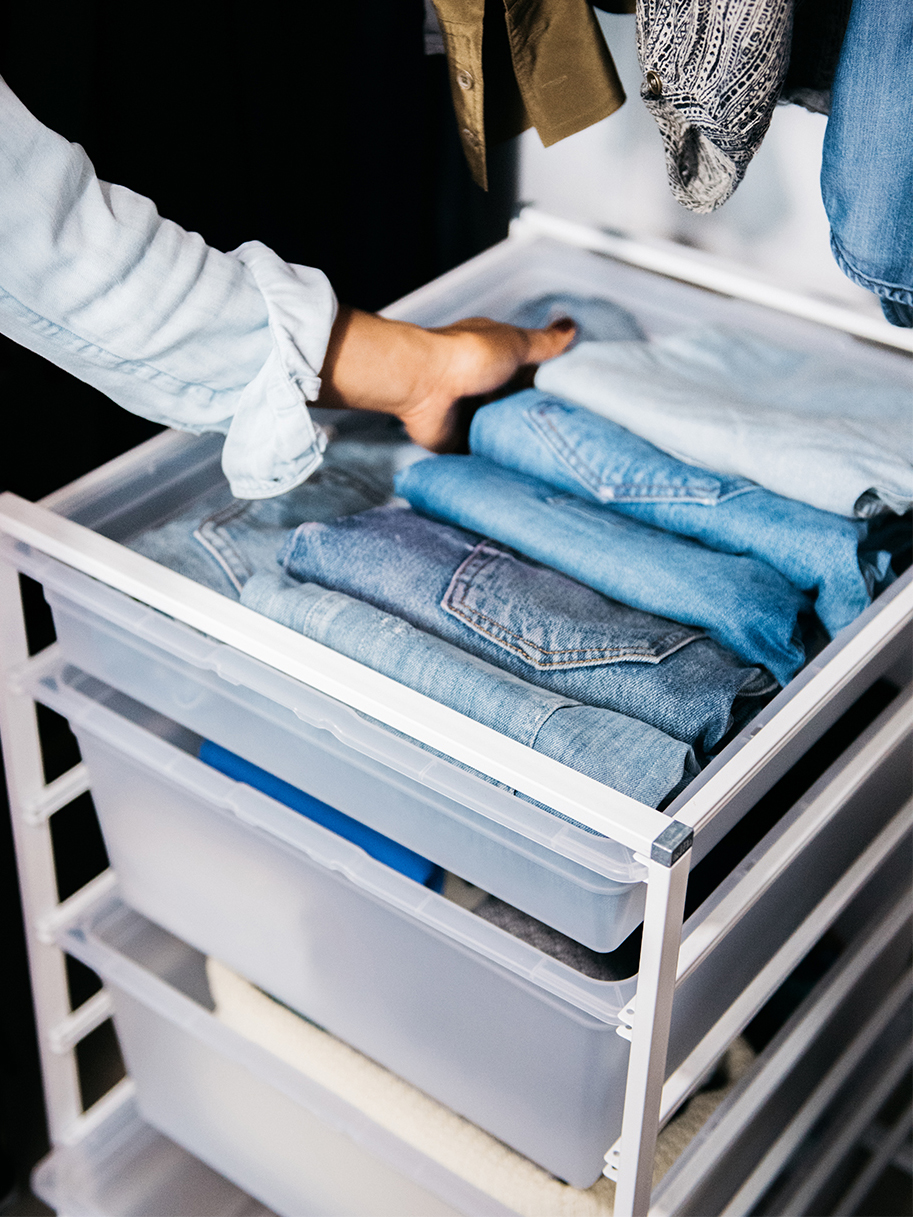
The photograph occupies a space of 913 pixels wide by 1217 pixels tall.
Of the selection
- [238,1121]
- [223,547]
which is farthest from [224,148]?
[238,1121]

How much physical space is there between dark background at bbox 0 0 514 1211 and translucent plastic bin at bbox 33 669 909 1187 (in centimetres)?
25

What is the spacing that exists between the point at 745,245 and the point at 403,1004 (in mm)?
766

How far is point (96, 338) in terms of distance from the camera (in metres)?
0.72

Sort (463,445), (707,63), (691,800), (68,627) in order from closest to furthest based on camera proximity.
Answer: (691,800) → (707,63) → (68,627) → (463,445)

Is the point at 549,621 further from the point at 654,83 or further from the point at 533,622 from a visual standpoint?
the point at 654,83

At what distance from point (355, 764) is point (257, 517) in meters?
0.23

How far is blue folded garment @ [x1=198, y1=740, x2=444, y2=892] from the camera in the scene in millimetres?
747

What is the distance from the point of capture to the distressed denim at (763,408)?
792 mm

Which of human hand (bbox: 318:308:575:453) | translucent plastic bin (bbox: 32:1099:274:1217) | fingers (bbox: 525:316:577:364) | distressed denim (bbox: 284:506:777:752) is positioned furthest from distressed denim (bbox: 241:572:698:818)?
translucent plastic bin (bbox: 32:1099:274:1217)

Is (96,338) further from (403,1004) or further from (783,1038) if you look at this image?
(783,1038)

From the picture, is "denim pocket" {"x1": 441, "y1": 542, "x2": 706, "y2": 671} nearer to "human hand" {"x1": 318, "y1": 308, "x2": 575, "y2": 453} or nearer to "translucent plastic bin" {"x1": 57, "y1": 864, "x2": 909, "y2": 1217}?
"human hand" {"x1": 318, "y1": 308, "x2": 575, "y2": 453}

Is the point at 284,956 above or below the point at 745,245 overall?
A: below

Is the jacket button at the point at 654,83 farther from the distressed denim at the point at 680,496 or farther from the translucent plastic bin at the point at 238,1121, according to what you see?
the translucent plastic bin at the point at 238,1121

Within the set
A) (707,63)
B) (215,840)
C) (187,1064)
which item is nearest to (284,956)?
(215,840)
